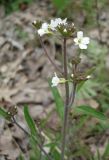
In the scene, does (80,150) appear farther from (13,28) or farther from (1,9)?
(1,9)

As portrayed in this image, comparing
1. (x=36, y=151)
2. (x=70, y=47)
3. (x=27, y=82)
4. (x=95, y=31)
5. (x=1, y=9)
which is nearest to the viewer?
(x=36, y=151)

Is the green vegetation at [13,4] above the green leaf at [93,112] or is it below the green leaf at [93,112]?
above

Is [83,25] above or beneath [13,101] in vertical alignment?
above

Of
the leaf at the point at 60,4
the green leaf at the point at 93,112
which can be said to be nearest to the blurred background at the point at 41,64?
the leaf at the point at 60,4

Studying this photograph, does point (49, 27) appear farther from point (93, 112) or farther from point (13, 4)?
point (13, 4)

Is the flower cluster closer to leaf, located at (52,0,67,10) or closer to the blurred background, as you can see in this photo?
the blurred background

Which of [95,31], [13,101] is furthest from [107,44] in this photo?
[13,101]

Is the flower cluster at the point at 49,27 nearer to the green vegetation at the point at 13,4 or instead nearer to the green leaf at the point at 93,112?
the green leaf at the point at 93,112

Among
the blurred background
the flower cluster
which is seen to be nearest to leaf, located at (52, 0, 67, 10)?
the blurred background

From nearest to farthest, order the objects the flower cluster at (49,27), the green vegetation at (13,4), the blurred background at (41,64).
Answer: the flower cluster at (49,27) → the blurred background at (41,64) → the green vegetation at (13,4)
